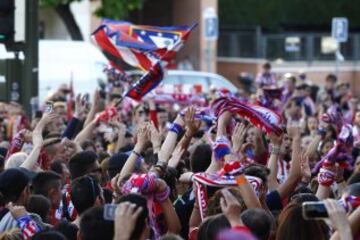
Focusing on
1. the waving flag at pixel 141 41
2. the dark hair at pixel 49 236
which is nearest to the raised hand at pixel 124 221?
the dark hair at pixel 49 236

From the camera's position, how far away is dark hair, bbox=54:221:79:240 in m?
6.80

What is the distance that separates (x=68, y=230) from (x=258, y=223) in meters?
1.22

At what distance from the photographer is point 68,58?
24531 mm

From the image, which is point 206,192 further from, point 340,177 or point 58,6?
point 58,6

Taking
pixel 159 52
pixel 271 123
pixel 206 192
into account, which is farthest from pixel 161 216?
pixel 159 52

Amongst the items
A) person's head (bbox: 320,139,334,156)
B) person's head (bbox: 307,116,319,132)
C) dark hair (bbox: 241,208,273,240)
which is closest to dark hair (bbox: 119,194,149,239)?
dark hair (bbox: 241,208,273,240)

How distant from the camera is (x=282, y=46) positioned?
40.2 metres

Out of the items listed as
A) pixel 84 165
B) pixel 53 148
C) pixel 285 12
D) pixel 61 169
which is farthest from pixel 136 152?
pixel 285 12

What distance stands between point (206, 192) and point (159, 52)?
6.60m

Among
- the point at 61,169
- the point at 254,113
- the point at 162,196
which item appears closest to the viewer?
the point at 162,196

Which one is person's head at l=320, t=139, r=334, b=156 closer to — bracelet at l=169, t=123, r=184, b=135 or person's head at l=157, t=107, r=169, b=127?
person's head at l=157, t=107, r=169, b=127

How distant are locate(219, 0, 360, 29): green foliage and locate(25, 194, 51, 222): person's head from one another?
117 ft

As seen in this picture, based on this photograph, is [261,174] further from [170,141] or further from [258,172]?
[170,141]

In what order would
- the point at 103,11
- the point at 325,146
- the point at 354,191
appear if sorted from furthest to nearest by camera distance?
the point at 103,11, the point at 325,146, the point at 354,191
